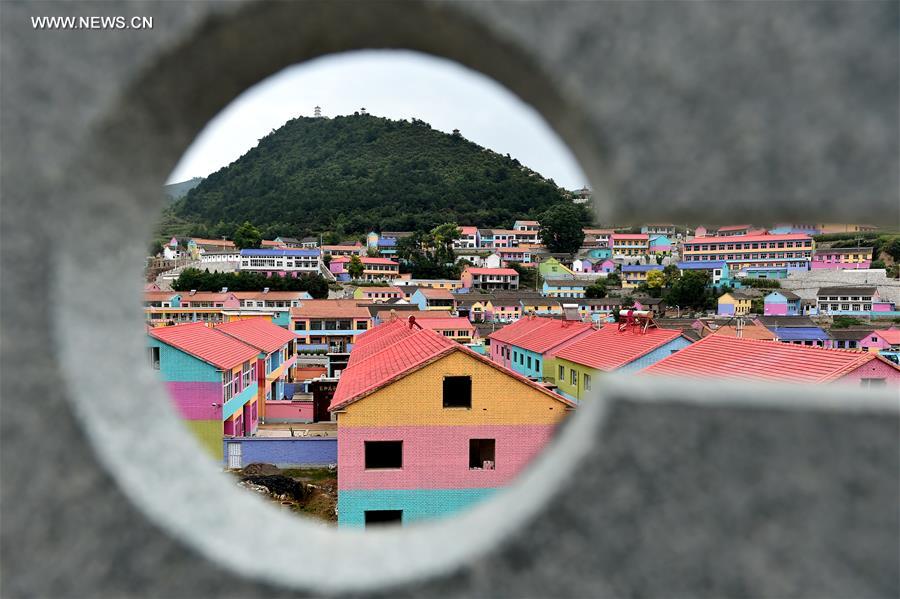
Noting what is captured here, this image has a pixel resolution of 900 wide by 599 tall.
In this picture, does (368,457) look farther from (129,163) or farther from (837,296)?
(837,296)

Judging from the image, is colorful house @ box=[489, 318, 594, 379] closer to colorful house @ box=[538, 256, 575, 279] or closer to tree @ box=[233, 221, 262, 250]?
colorful house @ box=[538, 256, 575, 279]

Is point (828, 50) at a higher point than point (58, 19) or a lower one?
lower

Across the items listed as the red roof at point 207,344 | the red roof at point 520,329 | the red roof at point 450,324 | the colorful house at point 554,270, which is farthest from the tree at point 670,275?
the red roof at point 207,344

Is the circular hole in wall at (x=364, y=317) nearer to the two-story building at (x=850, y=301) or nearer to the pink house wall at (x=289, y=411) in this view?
the pink house wall at (x=289, y=411)

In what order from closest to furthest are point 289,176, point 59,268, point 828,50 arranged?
point 828,50
point 59,268
point 289,176

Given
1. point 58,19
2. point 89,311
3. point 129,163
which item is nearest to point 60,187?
point 129,163

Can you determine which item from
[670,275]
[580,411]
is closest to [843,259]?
[670,275]

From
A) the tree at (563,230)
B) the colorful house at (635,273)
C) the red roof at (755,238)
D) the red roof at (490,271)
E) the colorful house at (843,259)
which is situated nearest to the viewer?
the colorful house at (843,259)
